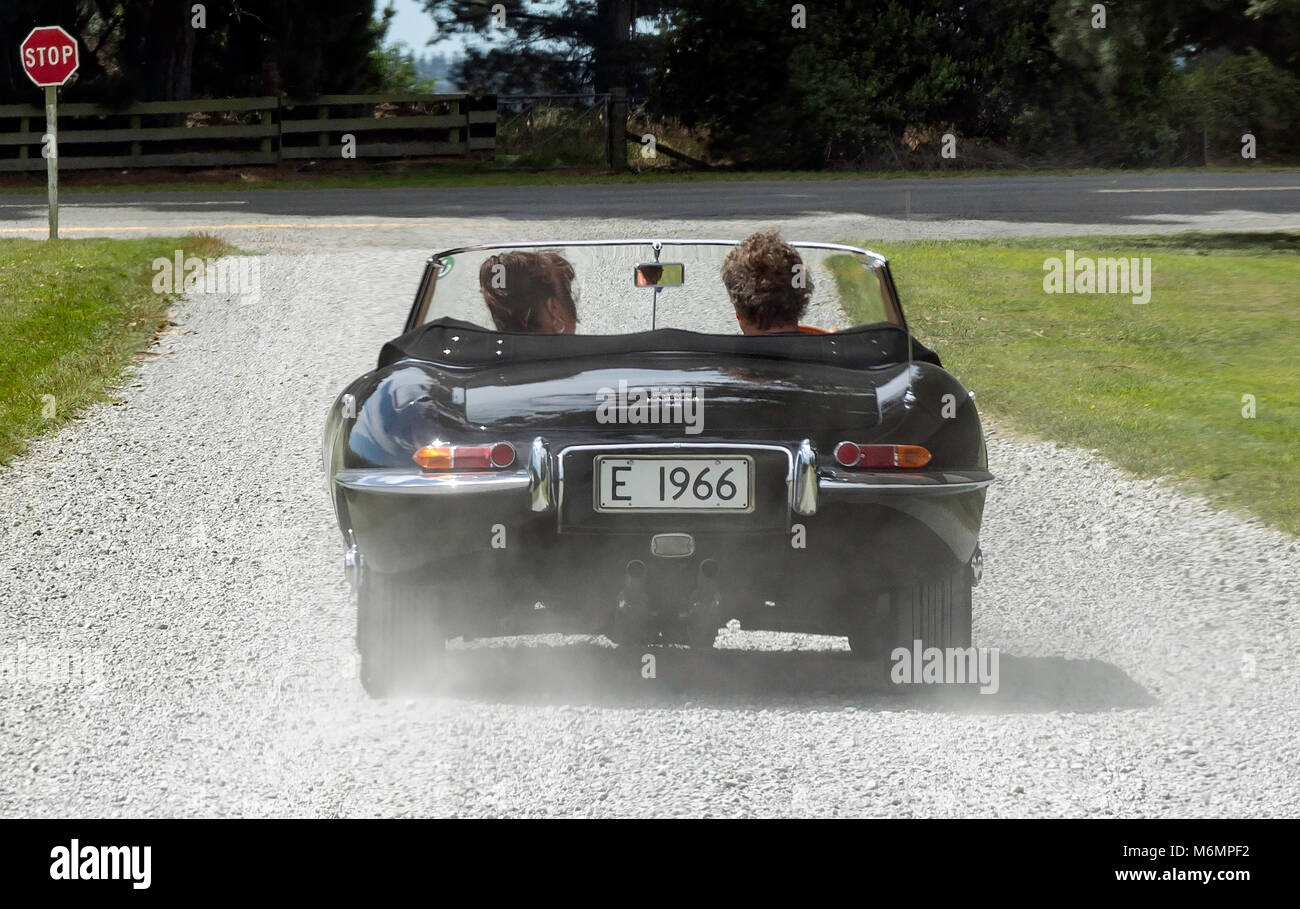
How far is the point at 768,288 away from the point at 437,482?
1.39 metres

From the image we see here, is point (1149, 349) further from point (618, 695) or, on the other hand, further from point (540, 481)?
point (540, 481)

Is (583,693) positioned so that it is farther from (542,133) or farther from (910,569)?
(542,133)

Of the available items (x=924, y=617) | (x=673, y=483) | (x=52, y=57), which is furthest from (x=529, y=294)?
(x=52, y=57)

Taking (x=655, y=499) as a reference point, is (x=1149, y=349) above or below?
below

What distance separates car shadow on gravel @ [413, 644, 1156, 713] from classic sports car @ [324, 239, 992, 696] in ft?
0.54

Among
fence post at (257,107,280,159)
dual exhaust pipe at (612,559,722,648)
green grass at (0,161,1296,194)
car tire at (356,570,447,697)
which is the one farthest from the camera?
fence post at (257,107,280,159)

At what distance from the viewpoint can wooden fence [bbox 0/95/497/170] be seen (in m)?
30.0

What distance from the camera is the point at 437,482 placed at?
4.29 m

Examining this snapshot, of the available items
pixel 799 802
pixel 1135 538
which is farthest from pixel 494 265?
pixel 1135 538

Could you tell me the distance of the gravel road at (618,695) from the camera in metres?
3.89

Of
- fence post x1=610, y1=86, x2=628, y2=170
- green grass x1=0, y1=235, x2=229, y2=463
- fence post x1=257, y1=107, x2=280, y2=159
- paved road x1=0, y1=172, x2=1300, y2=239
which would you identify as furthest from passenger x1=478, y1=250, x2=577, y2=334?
fence post x1=257, y1=107, x2=280, y2=159

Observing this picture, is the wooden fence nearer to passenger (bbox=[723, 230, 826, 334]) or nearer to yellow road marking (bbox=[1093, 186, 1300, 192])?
yellow road marking (bbox=[1093, 186, 1300, 192])

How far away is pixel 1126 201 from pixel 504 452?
1921 centimetres

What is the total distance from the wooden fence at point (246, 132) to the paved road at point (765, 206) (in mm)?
6176
